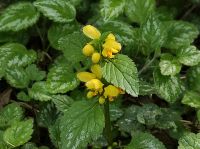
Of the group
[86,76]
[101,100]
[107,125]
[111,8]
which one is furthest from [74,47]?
[111,8]

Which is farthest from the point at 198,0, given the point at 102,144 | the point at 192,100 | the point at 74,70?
the point at 102,144

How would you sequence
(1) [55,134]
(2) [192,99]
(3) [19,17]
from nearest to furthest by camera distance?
(1) [55,134], (2) [192,99], (3) [19,17]

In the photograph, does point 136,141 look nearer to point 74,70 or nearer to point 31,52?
point 74,70

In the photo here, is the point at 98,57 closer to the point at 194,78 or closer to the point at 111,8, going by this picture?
the point at 111,8

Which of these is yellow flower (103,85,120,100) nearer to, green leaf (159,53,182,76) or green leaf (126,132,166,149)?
green leaf (126,132,166,149)

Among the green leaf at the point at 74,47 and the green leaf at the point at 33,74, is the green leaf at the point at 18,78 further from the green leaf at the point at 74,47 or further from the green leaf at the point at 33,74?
the green leaf at the point at 74,47

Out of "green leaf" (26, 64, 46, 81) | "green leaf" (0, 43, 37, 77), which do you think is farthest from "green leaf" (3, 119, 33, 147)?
"green leaf" (0, 43, 37, 77)
